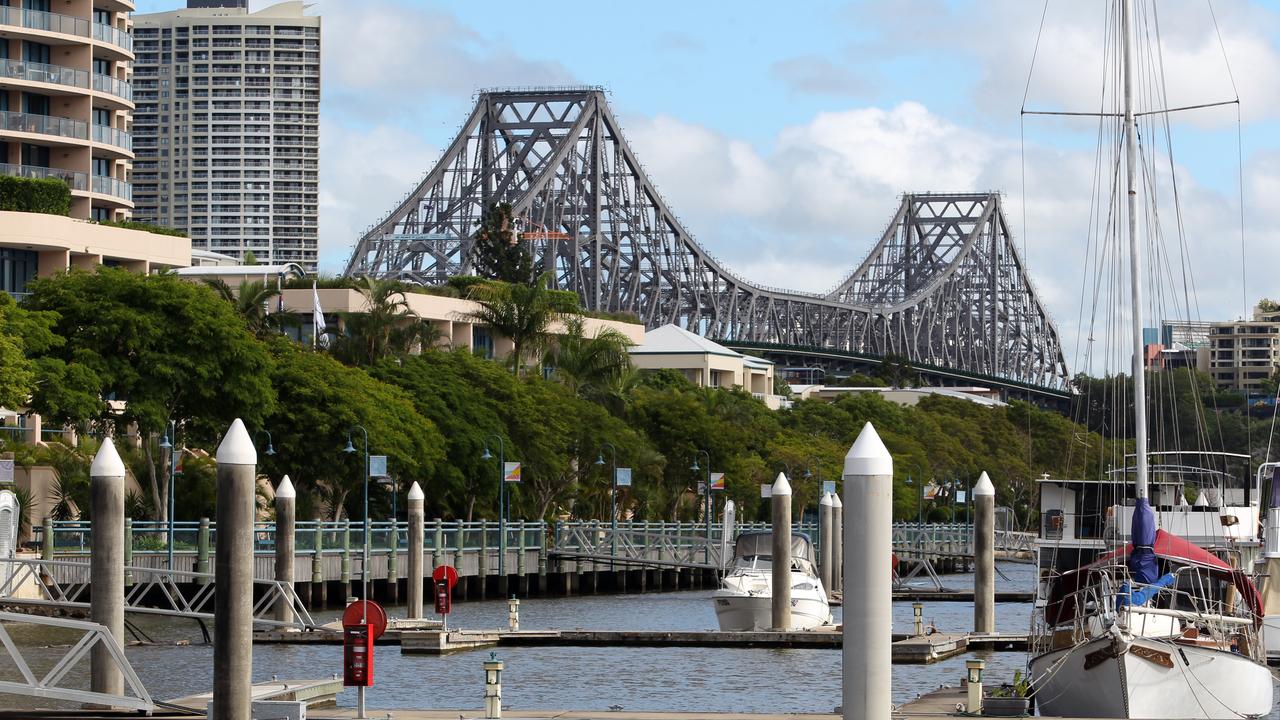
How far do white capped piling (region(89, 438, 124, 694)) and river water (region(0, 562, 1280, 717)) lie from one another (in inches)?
269

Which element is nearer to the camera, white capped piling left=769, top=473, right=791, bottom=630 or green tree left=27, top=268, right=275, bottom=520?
white capped piling left=769, top=473, right=791, bottom=630

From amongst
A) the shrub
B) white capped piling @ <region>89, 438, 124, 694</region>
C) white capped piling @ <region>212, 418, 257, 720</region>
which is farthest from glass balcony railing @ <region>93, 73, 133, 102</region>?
white capped piling @ <region>212, 418, 257, 720</region>

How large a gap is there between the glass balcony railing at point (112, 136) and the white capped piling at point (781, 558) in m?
64.5

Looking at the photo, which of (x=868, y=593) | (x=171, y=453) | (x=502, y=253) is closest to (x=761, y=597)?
(x=171, y=453)

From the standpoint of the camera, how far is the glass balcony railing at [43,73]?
339 ft

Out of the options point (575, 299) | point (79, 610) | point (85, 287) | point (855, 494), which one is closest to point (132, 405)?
point (85, 287)

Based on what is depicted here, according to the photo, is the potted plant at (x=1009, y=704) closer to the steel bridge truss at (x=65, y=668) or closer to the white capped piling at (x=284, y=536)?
the steel bridge truss at (x=65, y=668)

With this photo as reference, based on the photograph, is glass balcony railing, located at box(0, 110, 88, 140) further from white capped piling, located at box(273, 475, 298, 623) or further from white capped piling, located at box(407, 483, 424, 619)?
white capped piling, located at box(407, 483, 424, 619)

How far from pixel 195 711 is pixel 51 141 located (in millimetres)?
80250

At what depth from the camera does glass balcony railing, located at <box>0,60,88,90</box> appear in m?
103

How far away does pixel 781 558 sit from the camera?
173 ft

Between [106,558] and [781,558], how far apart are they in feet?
75.0

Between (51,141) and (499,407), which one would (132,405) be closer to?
(499,407)

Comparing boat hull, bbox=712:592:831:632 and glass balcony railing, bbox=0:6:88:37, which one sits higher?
glass balcony railing, bbox=0:6:88:37
